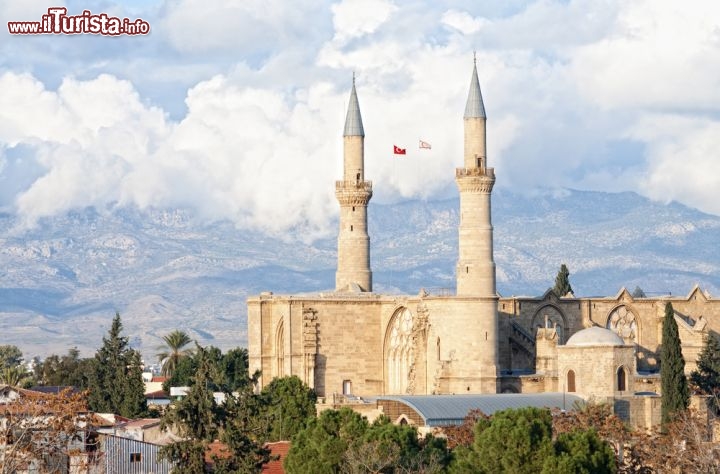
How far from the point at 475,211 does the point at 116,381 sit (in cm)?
2178

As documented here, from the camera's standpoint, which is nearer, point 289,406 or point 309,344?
point 289,406

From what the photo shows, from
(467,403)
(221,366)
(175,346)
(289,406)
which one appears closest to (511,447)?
(467,403)

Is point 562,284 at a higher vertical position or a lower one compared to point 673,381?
higher

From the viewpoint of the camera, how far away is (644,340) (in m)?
90.9

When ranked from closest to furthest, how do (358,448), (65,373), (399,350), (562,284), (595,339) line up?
(358,448) < (595,339) < (399,350) < (562,284) < (65,373)

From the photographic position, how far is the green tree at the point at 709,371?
8325 cm

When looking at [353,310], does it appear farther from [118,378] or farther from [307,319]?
[118,378]

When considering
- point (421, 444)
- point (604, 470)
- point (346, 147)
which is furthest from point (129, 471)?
point (346, 147)

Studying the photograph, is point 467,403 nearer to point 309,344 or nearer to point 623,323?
point 309,344

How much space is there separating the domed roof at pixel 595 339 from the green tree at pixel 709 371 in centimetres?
746

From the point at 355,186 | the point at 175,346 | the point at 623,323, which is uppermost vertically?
the point at 355,186

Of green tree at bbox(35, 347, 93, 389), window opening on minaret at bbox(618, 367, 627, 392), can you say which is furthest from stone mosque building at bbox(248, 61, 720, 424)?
green tree at bbox(35, 347, 93, 389)

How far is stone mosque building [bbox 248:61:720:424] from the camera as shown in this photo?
78188mm

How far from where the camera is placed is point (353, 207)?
9256cm
